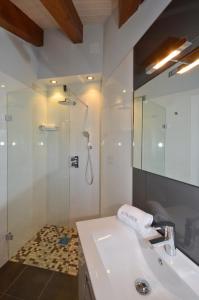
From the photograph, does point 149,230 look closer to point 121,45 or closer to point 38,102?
point 121,45

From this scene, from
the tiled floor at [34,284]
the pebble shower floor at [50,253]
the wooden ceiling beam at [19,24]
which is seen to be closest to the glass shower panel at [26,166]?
the pebble shower floor at [50,253]

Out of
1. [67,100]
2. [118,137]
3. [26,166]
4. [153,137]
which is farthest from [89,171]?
[153,137]

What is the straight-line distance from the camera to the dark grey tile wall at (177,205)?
920mm

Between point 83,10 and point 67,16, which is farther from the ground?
point 83,10

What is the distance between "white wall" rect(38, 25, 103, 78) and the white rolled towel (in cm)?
194

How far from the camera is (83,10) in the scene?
2090 mm

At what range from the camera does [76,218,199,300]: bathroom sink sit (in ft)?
2.65

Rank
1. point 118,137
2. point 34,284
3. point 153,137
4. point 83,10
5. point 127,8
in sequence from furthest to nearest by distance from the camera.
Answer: point 83,10 → point 118,137 → point 34,284 → point 127,8 → point 153,137

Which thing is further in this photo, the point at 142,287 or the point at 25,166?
the point at 25,166

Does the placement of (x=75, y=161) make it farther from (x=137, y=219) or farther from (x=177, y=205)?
(x=177, y=205)

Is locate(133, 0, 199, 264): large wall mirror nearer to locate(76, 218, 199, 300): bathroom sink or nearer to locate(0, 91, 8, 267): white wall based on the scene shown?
locate(76, 218, 199, 300): bathroom sink

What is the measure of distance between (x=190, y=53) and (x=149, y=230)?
1.08m

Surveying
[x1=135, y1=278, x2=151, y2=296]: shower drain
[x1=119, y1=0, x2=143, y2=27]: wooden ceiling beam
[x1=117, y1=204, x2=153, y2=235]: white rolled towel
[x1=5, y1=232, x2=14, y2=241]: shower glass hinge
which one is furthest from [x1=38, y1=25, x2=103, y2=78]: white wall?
[x1=135, y1=278, x2=151, y2=296]: shower drain

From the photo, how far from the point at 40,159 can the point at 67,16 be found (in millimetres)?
2013
